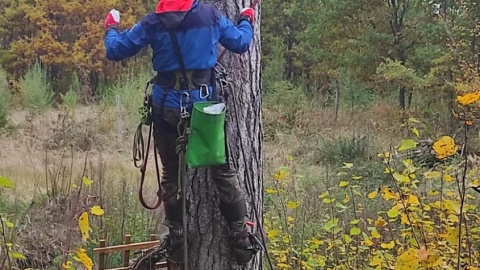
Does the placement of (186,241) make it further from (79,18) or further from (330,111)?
(79,18)

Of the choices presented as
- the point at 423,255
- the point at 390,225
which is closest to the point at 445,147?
the point at 423,255

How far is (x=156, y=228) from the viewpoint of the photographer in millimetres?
5914

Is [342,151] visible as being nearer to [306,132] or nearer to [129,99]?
[306,132]

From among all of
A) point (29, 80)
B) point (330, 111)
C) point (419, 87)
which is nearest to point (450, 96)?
point (419, 87)

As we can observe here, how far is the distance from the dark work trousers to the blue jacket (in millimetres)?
87

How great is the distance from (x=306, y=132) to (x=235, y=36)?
13.3 meters

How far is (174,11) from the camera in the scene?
2916mm

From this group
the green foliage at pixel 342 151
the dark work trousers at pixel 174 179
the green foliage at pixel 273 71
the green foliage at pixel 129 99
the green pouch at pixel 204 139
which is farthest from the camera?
the green foliage at pixel 273 71

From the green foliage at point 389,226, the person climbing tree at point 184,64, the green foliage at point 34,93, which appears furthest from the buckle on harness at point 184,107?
the green foliage at point 34,93

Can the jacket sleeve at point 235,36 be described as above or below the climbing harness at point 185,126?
above

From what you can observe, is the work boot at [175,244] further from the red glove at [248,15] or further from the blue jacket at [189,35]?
the red glove at [248,15]

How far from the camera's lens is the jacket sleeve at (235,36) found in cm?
292

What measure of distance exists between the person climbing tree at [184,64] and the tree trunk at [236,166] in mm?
60

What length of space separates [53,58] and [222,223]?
20.2 m
